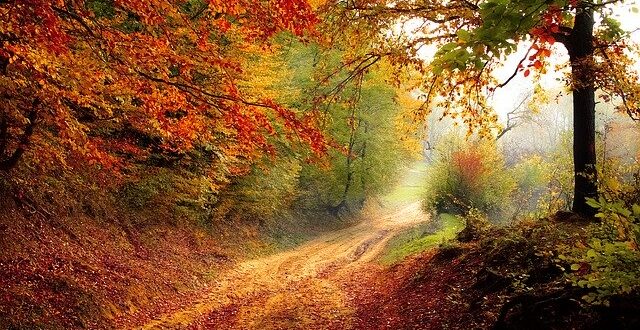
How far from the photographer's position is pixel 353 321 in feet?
29.7

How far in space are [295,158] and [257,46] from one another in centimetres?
821

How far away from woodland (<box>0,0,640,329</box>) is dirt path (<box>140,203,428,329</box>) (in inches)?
3.1

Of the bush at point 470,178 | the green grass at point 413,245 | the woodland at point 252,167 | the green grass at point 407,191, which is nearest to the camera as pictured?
the woodland at point 252,167

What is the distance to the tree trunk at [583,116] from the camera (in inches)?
334

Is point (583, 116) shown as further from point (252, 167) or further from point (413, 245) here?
point (252, 167)

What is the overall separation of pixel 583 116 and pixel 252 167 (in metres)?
12.0

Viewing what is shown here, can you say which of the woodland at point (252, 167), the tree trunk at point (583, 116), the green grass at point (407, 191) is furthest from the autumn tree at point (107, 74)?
the green grass at point (407, 191)

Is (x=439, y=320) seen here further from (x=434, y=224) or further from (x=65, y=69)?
(x=434, y=224)

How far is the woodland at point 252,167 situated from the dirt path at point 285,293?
8cm

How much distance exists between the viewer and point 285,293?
448 inches

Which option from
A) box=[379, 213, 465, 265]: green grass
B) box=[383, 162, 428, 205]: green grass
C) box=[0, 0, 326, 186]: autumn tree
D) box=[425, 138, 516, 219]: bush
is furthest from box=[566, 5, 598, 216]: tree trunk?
box=[383, 162, 428, 205]: green grass

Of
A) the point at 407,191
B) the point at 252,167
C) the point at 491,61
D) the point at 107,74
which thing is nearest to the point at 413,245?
the point at 252,167

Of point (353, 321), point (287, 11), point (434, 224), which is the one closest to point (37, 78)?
point (287, 11)

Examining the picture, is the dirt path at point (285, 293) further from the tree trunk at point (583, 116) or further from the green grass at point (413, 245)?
the tree trunk at point (583, 116)
